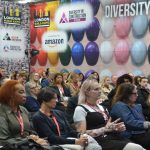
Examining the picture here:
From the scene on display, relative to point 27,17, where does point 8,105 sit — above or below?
below

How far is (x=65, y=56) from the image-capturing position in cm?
1221

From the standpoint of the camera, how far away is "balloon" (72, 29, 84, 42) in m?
11.7

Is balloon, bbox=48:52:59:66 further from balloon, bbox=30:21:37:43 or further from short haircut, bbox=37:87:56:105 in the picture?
short haircut, bbox=37:87:56:105

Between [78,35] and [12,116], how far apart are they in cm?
831

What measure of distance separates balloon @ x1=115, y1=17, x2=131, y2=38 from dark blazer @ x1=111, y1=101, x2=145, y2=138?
241 inches

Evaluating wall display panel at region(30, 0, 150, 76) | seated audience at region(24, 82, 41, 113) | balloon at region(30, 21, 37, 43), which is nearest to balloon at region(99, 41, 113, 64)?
wall display panel at region(30, 0, 150, 76)

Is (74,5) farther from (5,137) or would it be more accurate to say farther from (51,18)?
(5,137)

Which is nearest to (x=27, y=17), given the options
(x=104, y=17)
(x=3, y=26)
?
(x=3, y=26)

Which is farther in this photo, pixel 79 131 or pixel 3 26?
pixel 3 26

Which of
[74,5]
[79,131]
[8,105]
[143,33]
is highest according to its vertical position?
[74,5]

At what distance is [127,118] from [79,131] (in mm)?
617

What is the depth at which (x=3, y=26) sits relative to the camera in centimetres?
1334

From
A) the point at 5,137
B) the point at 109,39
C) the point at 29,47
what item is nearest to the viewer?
the point at 5,137

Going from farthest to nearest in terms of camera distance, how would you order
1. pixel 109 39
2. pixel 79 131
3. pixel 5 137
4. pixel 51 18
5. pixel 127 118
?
pixel 51 18
pixel 109 39
pixel 127 118
pixel 79 131
pixel 5 137
